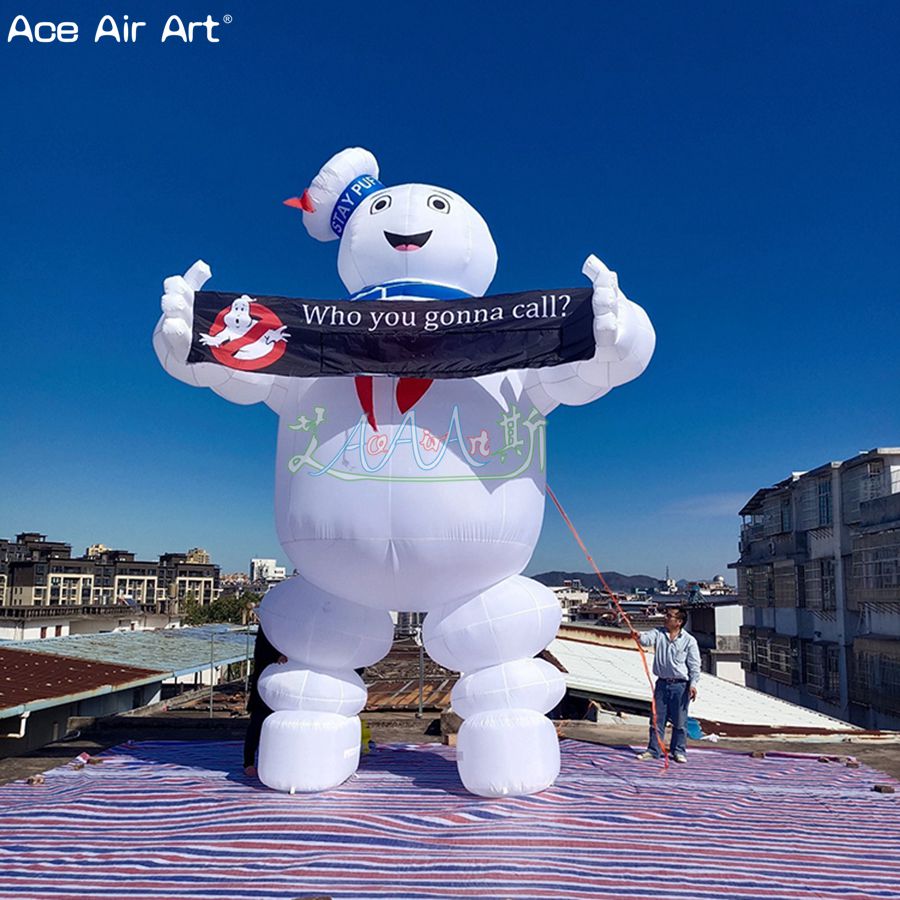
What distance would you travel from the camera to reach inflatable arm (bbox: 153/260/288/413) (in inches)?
220

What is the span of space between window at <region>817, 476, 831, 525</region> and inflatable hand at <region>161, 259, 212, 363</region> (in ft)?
93.2

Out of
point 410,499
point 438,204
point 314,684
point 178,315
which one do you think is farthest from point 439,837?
point 438,204

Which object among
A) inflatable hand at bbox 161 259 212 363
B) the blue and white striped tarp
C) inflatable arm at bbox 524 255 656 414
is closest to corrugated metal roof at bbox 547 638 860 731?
the blue and white striped tarp

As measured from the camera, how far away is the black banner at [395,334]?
5.54 metres

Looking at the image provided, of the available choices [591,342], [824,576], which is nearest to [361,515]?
[591,342]

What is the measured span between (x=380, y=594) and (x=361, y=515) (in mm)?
635

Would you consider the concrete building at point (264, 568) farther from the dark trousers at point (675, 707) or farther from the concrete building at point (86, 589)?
the dark trousers at point (675, 707)

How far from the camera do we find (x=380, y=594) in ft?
18.3

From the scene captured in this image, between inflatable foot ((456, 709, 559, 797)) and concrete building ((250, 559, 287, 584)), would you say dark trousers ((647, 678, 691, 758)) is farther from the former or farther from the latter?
concrete building ((250, 559, 287, 584))

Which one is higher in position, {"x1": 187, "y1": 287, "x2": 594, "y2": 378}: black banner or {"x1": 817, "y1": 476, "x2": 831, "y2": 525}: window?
{"x1": 817, "y1": 476, "x2": 831, "y2": 525}: window

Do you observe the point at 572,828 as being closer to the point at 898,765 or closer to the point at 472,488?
the point at 472,488

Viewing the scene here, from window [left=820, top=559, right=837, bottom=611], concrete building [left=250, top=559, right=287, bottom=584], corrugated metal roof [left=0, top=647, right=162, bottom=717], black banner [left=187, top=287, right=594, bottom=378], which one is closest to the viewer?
black banner [left=187, top=287, right=594, bottom=378]

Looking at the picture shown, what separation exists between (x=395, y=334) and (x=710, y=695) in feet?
31.2

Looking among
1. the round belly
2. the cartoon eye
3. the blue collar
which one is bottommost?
the round belly
